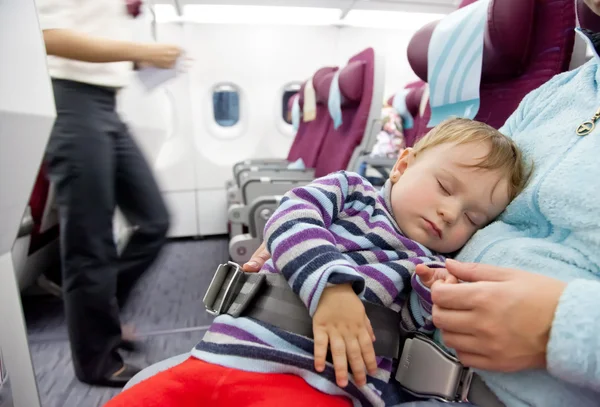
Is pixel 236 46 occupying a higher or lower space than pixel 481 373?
lower

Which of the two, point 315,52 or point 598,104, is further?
point 315,52

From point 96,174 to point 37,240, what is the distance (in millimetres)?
1268

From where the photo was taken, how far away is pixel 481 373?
21.5 inches

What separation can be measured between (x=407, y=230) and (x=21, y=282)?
89.3 inches

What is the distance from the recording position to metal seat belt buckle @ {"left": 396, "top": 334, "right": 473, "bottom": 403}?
1.88ft

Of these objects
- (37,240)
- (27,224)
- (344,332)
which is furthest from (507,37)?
(37,240)

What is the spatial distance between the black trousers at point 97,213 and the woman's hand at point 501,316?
1163 mm

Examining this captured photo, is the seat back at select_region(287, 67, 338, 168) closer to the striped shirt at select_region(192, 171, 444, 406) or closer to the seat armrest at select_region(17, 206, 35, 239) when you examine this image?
the seat armrest at select_region(17, 206, 35, 239)

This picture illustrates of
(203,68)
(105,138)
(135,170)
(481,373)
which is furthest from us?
(203,68)

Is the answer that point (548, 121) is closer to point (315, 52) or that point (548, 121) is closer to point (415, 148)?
point (415, 148)

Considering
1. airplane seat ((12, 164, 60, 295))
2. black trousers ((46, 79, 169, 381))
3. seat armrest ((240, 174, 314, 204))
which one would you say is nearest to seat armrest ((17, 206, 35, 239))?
airplane seat ((12, 164, 60, 295))

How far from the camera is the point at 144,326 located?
7.10 feet

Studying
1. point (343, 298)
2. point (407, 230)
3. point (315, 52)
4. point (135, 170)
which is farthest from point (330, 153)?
point (343, 298)

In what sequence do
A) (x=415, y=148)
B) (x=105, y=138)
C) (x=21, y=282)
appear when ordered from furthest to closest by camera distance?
1. (x=21, y=282)
2. (x=105, y=138)
3. (x=415, y=148)
